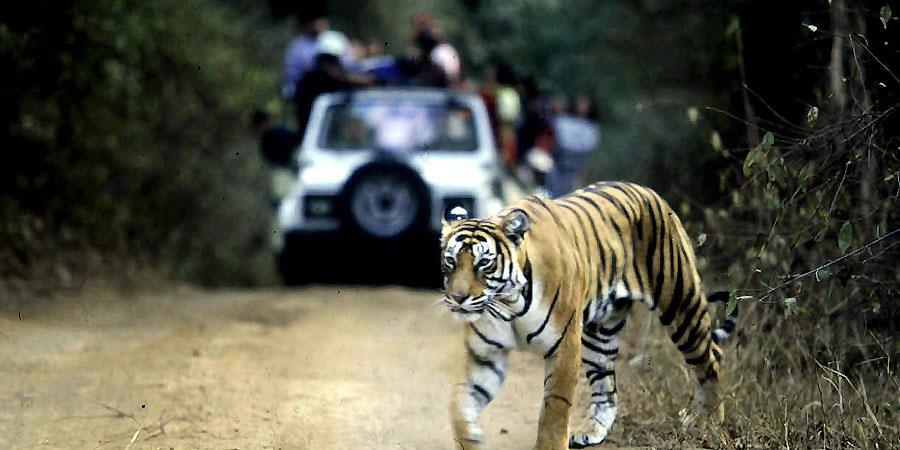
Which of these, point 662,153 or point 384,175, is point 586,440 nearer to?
point 384,175

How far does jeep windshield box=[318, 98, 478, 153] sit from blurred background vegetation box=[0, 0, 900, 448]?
173 centimetres

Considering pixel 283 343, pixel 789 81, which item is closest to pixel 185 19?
pixel 283 343

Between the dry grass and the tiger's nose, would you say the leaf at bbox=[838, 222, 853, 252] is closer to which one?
the dry grass

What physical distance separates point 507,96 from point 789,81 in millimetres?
8881

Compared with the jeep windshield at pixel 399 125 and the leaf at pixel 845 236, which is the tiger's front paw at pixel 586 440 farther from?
the jeep windshield at pixel 399 125

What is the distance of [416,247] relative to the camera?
998 centimetres

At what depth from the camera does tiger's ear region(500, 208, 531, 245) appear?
474cm

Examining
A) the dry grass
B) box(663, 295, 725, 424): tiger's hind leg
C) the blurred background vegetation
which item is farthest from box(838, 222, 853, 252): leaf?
box(663, 295, 725, 424): tiger's hind leg

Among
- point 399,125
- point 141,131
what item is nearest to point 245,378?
point 399,125

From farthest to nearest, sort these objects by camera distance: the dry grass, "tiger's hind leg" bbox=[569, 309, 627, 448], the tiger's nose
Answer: "tiger's hind leg" bbox=[569, 309, 627, 448] → the dry grass → the tiger's nose

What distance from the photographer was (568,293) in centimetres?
490

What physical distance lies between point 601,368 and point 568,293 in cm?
91

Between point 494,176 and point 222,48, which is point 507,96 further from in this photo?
point 494,176

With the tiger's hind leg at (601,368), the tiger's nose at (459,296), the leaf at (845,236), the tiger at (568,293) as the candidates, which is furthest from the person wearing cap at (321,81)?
the leaf at (845,236)
